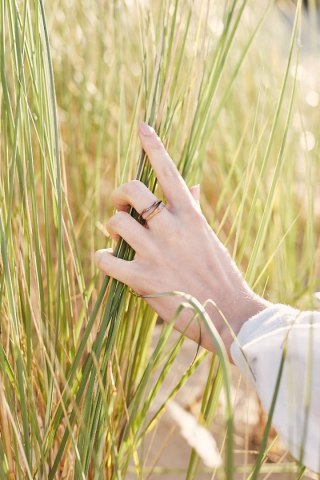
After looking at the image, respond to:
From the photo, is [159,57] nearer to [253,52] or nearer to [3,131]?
[3,131]

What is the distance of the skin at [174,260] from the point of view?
0.71m

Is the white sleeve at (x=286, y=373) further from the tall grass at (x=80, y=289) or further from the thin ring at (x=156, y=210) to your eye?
the thin ring at (x=156, y=210)

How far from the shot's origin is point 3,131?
79cm

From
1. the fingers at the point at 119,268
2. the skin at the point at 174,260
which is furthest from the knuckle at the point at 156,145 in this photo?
the fingers at the point at 119,268

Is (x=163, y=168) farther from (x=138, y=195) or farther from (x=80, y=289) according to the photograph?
(x=80, y=289)

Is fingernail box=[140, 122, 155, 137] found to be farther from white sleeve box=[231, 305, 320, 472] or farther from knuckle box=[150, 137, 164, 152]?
white sleeve box=[231, 305, 320, 472]

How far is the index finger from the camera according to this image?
0.71 meters

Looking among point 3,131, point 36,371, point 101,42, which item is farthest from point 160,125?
point 101,42

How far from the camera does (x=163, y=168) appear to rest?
71cm

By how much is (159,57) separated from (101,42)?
82 cm

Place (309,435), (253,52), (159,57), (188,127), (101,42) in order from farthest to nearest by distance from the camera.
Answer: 1. (253,52)
2. (101,42)
3. (188,127)
4. (159,57)
5. (309,435)

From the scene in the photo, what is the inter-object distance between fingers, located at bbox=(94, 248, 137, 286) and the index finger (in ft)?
0.26

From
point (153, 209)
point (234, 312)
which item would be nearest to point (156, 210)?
point (153, 209)

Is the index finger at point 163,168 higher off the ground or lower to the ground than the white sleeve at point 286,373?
higher
